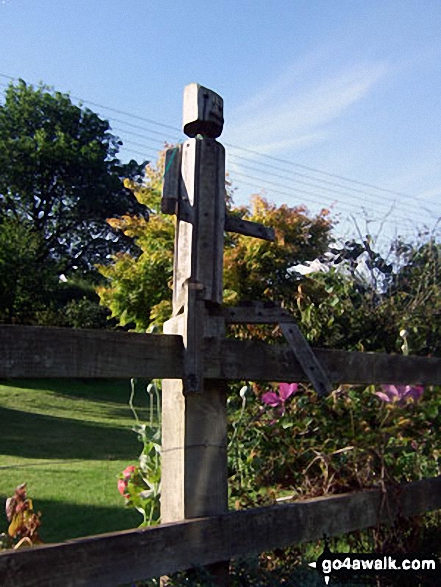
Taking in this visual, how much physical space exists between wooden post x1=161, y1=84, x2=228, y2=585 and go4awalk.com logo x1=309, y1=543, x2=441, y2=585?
566mm

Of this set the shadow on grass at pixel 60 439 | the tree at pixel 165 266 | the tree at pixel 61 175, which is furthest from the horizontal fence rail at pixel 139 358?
the tree at pixel 61 175

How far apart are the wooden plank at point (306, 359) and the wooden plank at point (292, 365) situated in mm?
35

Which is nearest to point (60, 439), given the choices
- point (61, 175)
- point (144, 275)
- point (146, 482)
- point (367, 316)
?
point (144, 275)

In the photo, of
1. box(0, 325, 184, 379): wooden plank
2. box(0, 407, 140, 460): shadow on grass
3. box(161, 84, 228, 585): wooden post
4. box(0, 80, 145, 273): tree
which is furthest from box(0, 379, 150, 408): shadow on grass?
box(0, 325, 184, 379): wooden plank

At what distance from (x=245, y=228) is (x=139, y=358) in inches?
29.4

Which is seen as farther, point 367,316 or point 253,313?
point 367,316

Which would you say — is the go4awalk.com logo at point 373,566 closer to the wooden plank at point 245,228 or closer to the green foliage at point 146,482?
the green foliage at point 146,482

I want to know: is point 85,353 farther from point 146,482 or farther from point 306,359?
point 146,482

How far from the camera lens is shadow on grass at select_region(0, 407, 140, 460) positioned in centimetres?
917

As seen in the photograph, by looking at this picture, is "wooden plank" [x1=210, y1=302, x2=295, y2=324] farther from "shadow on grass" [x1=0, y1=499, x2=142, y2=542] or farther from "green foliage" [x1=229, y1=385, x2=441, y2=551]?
"shadow on grass" [x1=0, y1=499, x2=142, y2=542]

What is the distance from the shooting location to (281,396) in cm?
343

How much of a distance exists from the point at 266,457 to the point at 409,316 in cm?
226

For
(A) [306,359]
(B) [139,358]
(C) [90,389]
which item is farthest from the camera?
(C) [90,389]

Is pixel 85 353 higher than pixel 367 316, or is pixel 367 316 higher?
pixel 367 316
